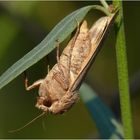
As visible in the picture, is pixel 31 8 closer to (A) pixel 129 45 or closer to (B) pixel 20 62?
(A) pixel 129 45

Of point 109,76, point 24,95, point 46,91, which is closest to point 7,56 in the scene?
point 24,95

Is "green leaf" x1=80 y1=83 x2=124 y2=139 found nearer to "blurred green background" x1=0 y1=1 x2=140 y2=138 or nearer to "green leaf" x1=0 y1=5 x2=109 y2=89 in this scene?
"green leaf" x1=0 y1=5 x2=109 y2=89

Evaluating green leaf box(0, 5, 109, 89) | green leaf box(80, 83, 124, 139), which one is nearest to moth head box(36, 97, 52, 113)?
green leaf box(0, 5, 109, 89)

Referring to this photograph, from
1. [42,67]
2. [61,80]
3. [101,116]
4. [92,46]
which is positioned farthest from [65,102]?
[42,67]

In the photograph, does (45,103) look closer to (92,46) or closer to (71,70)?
(71,70)

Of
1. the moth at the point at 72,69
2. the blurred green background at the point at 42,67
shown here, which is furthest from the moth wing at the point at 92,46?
the blurred green background at the point at 42,67

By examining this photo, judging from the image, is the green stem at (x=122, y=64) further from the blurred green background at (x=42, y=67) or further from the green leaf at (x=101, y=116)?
the blurred green background at (x=42, y=67)
